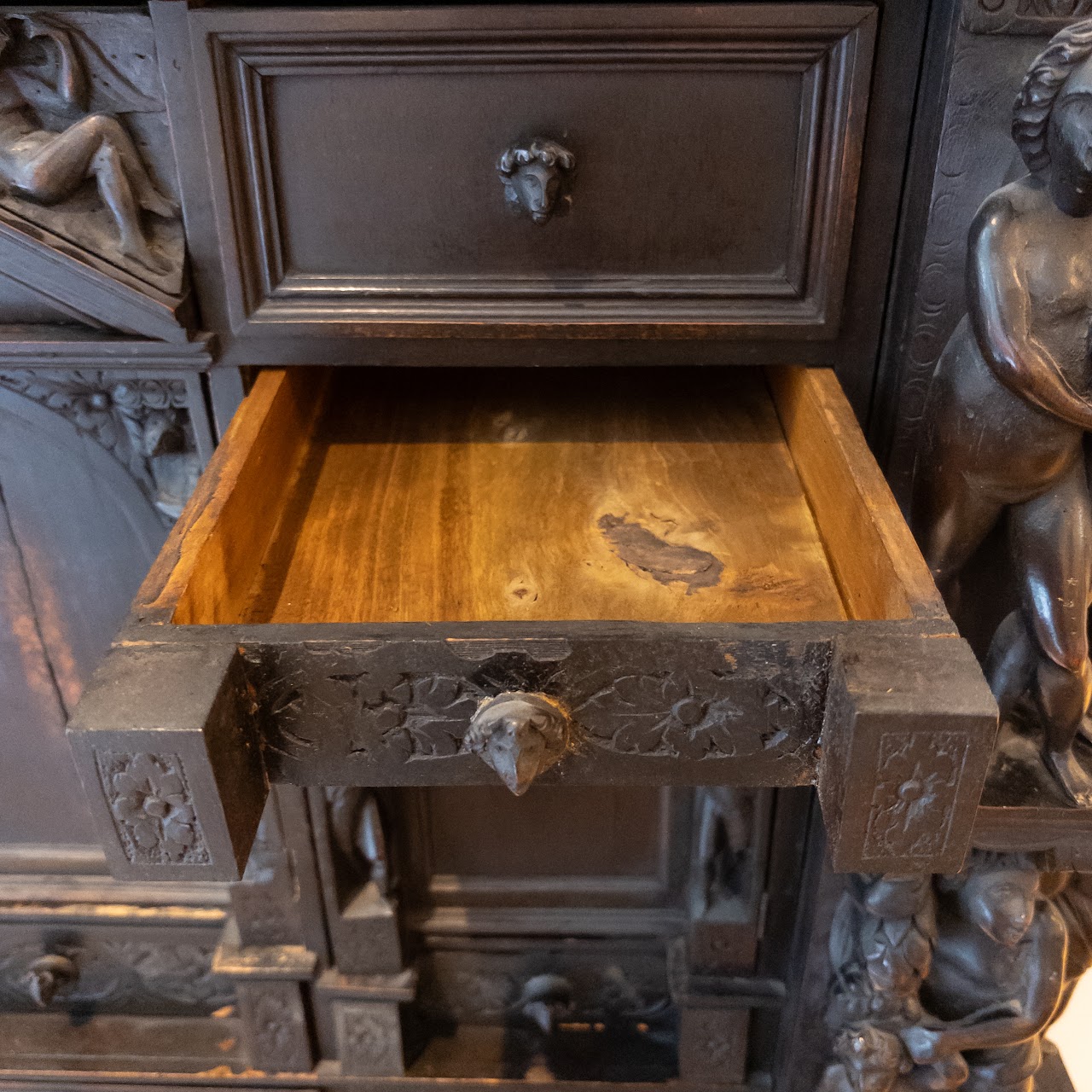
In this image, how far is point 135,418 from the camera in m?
0.92

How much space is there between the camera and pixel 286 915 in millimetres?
1149

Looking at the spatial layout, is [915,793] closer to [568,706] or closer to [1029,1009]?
[568,706]

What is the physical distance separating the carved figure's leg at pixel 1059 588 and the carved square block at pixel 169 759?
0.60 m

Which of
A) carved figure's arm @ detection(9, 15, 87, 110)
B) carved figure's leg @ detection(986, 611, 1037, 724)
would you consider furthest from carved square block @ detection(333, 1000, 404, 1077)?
carved figure's arm @ detection(9, 15, 87, 110)

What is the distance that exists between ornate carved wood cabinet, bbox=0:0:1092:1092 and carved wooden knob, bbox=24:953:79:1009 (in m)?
0.06

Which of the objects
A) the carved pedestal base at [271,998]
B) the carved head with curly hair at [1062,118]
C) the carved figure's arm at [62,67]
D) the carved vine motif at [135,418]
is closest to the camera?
the carved head with curly hair at [1062,118]

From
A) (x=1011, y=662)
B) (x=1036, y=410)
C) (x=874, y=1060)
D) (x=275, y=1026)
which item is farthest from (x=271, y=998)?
(x=1036, y=410)

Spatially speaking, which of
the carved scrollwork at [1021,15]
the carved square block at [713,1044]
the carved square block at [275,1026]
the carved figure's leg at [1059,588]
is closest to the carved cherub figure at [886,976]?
the carved square block at [713,1044]

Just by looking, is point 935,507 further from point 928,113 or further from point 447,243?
point 447,243

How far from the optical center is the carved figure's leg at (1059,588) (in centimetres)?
79

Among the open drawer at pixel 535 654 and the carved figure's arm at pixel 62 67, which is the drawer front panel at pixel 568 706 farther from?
the carved figure's arm at pixel 62 67

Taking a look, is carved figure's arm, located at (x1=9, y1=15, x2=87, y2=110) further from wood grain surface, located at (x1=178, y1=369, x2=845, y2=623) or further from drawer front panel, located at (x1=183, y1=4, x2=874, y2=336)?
wood grain surface, located at (x1=178, y1=369, x2=845, y2=623)

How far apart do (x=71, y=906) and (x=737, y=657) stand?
0.99 metres

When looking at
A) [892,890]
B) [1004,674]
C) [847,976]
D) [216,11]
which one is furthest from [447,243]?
[847,976]
